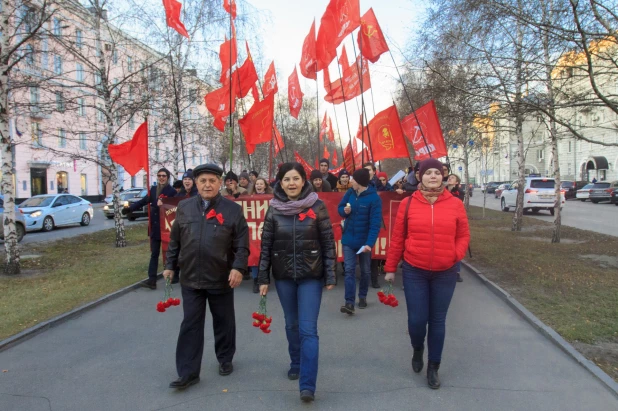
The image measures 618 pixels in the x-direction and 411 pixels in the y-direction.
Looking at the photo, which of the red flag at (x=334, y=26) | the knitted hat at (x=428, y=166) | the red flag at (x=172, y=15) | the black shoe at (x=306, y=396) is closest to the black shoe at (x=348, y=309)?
the black shoe at (x=306, y=396)

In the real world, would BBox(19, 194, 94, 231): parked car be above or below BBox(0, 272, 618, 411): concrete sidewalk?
above

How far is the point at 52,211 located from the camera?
778 inches

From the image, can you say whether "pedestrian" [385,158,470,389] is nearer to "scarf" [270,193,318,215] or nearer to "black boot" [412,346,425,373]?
"black boot" [412,346,425,373]

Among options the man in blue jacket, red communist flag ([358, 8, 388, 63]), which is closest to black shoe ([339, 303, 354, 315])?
the man in blue jacket

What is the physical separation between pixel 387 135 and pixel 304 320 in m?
6.21

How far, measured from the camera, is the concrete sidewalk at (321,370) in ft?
11.9

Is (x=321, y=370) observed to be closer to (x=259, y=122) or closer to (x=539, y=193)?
(x=259, y=122)

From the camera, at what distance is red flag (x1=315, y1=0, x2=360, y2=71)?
10.1 m

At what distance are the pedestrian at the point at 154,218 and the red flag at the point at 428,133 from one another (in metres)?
4.79

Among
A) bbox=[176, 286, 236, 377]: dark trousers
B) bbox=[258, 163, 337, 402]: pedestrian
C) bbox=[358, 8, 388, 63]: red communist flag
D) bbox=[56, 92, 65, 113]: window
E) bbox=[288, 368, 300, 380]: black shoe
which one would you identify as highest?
bbox=[358, 8, 388, 63]: red communist flag

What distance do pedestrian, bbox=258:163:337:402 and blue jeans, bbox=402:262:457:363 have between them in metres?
0.72

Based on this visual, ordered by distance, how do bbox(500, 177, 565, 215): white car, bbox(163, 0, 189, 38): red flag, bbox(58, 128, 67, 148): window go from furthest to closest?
bbox(500, 177, 565, 215): white car < bbox(58, 128, 67, 148): window < bbox(163, 0, 189, 38): red flag

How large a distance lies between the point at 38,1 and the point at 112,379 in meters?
9.45

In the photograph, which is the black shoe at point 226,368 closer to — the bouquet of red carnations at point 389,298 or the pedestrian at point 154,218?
the bouquet of red carnations at point 389,298
